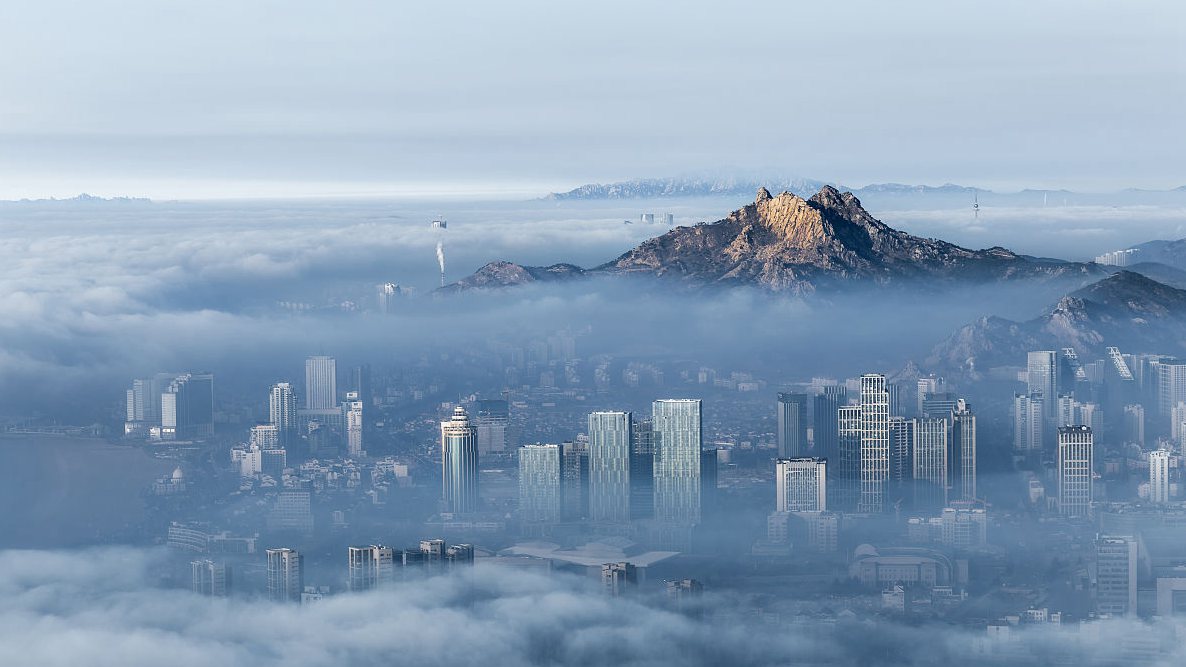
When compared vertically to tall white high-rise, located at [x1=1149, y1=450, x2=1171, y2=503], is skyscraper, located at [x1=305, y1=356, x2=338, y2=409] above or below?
above

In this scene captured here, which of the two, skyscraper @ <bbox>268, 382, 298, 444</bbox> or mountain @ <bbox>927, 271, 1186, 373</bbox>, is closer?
skyscraper @ <bbox>268, 382, 298, 444</bbox>

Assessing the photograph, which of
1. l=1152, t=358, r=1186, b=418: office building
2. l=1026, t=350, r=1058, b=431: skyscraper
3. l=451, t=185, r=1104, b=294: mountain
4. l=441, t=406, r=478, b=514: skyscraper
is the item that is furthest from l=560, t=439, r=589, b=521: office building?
l=451, t=185, r=1104, b=294: mountain

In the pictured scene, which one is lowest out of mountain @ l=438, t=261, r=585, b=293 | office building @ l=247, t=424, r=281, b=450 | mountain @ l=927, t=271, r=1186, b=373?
office building @ l=247, t=424, r=281, b=450

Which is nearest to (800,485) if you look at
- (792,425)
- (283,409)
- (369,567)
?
(792,425)

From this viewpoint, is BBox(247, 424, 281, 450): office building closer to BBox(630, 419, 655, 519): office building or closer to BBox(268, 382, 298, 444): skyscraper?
BBox(268, 382, 298, 444): skyscraper

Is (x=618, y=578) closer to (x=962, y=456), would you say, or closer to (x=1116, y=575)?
(x=1116, y=575)

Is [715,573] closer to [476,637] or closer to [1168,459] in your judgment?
[476,637]

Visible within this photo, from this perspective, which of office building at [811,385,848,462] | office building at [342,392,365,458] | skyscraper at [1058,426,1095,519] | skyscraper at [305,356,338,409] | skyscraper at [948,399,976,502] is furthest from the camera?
skyscraper at [305,356,338,409]
